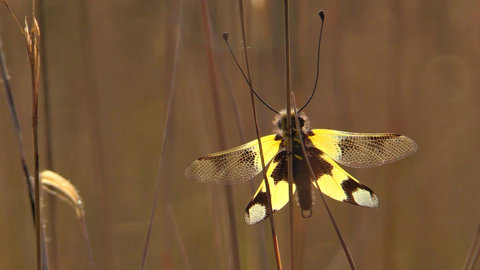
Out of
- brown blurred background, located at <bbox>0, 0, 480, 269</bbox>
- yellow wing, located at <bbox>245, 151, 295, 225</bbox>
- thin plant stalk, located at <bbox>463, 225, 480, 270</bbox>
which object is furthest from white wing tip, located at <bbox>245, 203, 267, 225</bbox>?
brown blurred background, located at <bbox>0, 0, 480, 269</bbox>

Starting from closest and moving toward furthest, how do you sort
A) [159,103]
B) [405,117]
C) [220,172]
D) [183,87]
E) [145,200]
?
[220,172] < [405,117] < [183,87] < [145,200] < [159,103]

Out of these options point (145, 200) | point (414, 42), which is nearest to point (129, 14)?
point (145, 200)

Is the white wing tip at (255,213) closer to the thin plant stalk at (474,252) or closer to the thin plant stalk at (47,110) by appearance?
the thin plant stalk at (474,252)

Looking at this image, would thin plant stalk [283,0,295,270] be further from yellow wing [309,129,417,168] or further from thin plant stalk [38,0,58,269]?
thin plant stalk [38,0,58,269]

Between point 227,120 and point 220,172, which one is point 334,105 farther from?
point 220,172

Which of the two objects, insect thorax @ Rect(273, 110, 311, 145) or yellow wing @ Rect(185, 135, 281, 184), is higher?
insect thorax @ Rect(273, 110, 311, 145)

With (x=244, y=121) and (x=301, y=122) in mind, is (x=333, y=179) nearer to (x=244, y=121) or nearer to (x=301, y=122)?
(x=301, y=122)

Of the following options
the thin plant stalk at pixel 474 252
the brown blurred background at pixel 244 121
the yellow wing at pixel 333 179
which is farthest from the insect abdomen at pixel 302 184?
the brown blurred background at pixel 244 121
